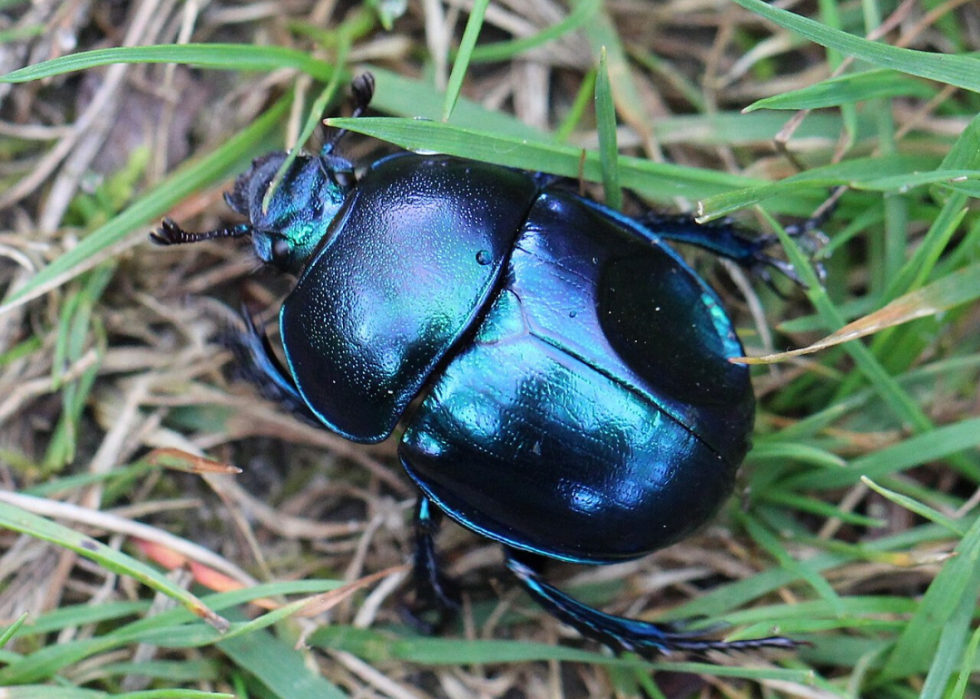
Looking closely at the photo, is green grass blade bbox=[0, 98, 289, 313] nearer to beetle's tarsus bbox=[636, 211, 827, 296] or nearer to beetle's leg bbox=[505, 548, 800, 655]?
beetle's tarsus bbox=[636, 211, 827, 296]

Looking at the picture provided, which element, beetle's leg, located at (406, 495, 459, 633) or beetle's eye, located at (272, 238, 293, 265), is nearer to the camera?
beetle's eye, located at (272, 238, 293, 265)

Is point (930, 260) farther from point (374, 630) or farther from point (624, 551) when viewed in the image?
point (374, 630)

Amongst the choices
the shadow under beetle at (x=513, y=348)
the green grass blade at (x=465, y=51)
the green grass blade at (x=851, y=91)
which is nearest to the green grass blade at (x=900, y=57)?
the green grass blade at (x=851, y=91)

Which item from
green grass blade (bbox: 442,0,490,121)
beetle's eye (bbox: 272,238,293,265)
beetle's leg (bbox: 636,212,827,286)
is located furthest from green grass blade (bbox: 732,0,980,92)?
beetle's eye (bbox: 272,238,293,265)

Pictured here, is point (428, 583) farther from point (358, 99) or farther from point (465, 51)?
point (465, 51)

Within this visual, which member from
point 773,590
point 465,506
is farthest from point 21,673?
point 773,590

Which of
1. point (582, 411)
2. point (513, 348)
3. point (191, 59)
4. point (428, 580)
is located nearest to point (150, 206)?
point (191, 59)
